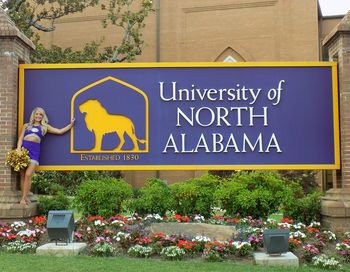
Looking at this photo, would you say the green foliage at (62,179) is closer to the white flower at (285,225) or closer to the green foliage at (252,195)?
the green foliage at (252,195)

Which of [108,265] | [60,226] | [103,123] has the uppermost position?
[103,123]

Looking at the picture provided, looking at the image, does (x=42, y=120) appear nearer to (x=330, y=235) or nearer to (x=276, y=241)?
(x=276, y=241)

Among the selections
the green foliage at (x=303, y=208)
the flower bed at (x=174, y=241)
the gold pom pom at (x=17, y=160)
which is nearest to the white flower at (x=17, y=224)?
the flower bed at (x=174, y=241)

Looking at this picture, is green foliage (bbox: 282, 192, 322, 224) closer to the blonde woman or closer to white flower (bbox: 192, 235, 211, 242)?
white flower (bbox: 192, 235, 211, 242)

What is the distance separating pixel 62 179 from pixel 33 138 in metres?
15.0

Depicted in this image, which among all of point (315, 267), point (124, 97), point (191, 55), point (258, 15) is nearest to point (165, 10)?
point (191, 55)

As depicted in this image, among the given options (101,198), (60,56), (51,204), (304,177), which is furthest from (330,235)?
(60,56)

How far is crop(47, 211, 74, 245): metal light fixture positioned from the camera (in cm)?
757

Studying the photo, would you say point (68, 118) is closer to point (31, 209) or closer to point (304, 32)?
point (31, 209)

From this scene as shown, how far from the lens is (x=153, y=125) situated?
10.1 meters

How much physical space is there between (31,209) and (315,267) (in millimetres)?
5524

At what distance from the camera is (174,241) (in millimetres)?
7785

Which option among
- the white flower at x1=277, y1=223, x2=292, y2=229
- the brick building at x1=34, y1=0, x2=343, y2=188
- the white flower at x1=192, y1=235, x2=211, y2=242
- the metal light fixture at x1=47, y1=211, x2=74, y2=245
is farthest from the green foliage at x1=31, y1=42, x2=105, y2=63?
the white flower at x1=192, y1=235, x2=211, y2=242

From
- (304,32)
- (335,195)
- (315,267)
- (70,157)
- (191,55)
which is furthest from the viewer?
(191,55)
